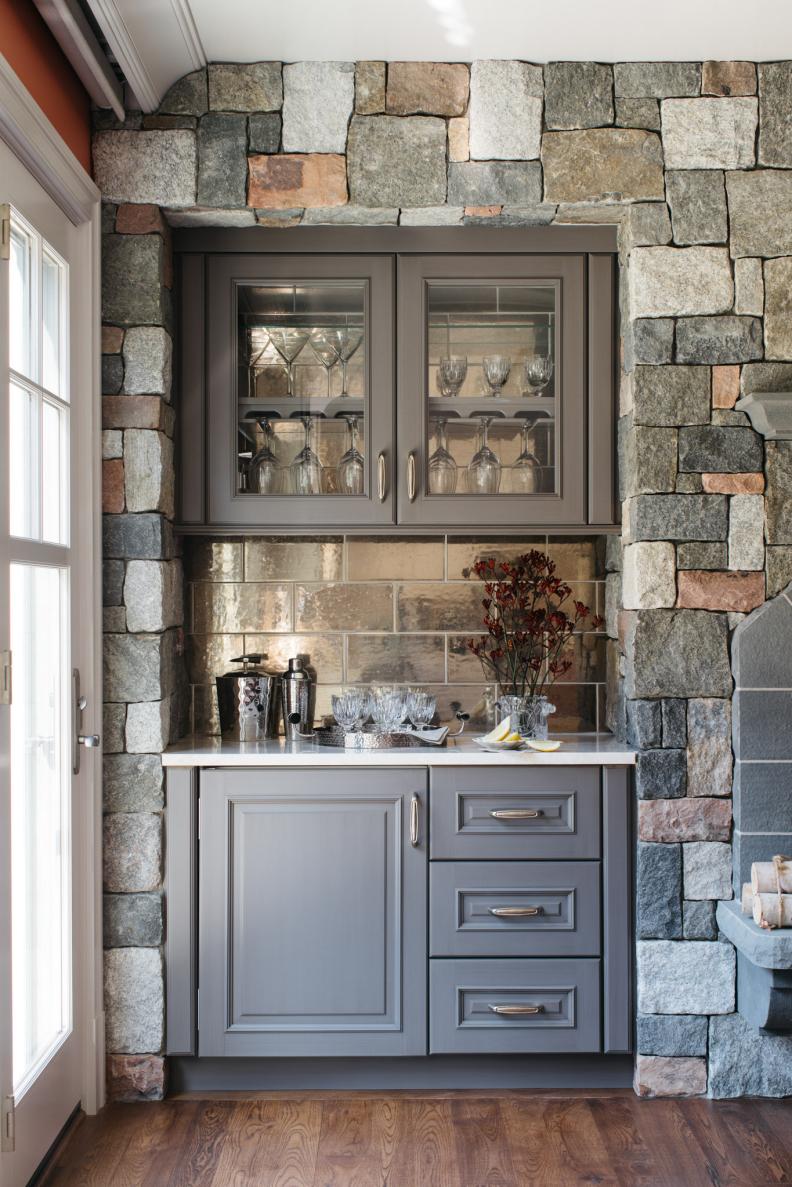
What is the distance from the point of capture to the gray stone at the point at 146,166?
8.63 ft

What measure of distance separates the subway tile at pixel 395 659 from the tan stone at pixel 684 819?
31.2 inches

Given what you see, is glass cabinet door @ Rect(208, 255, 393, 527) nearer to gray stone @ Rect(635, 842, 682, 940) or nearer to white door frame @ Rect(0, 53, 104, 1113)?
white door frame @ Rect(0, 53, 104, 1113)

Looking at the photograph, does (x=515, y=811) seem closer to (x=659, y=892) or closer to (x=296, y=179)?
(x=659, y=892)

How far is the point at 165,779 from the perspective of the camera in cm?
266

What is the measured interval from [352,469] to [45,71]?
1208 mm

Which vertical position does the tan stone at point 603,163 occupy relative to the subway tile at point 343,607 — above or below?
above

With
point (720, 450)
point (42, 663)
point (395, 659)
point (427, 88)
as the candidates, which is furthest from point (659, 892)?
point (427, 88)

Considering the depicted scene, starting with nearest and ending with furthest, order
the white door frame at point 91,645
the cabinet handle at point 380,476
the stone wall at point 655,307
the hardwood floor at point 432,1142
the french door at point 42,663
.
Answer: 1. the french door at point 42,663
2. the hardwood floor at point 432,1142
3. the white door frame at point 91,645
4. the stone wall at point 655,307
5. the cabinet handle at point 380,476

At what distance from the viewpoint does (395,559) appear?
315 centimetres

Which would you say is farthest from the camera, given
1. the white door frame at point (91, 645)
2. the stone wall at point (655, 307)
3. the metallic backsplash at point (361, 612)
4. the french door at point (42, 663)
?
the metallic backsplash at point (361, 612)

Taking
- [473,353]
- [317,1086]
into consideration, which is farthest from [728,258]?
[317,1086]

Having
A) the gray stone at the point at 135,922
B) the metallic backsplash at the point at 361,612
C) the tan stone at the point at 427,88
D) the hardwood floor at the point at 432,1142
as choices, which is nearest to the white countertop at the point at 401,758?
the gray stone at the point at 135,922

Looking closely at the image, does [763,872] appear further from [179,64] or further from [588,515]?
[179,64]

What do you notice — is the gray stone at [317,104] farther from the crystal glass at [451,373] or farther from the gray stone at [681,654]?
the gray stone at [681,654]
